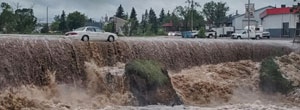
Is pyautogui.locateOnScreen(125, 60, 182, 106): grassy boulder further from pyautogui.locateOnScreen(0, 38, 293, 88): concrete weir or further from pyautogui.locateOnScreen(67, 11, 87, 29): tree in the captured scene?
pyautogui.locateOnScreen(67, 11, 87, 29): tree

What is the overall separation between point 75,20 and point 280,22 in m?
25.3

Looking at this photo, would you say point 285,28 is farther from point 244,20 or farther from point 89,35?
point 89,35

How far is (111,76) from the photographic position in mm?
21656

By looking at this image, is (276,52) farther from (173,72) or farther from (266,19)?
(266,19)

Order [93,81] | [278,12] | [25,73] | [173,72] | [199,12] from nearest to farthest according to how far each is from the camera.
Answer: [25,73]
[93,81]
[173,72]
[278,12]
[199,12]

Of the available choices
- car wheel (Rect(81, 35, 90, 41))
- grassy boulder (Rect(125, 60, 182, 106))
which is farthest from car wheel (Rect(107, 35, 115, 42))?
grassy boulder (Rect(125, 60, 182, 106))

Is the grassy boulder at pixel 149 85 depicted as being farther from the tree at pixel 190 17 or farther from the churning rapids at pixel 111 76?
the tree at pixel 190 17

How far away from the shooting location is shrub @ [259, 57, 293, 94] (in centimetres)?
2494

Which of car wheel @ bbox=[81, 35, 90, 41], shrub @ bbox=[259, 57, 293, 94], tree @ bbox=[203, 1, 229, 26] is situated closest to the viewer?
shrub @ bbox=[259, 57, 293, 94]

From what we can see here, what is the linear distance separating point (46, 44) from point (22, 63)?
1664 mm

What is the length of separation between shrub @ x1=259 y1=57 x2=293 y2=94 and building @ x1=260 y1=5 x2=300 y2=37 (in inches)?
1448

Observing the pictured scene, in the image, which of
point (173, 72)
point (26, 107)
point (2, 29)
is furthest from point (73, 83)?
point (2, 29)

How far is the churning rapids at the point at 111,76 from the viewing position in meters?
19.9

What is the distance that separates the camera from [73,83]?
2152cm
